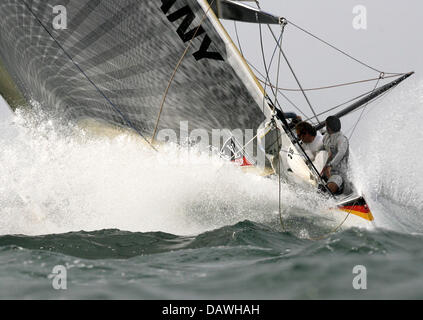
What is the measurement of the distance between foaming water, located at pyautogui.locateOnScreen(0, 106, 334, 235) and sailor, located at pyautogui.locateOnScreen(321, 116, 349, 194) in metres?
0.28

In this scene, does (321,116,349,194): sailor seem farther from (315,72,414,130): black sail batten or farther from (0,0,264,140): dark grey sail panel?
(315,72,414,130): black sail batten

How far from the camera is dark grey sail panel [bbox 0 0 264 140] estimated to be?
5469 millimetres

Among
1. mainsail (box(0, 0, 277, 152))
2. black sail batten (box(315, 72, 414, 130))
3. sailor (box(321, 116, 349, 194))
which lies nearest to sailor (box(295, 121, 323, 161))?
sailor (box(321, 116, 349, 194))

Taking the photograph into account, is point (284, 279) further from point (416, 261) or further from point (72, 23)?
point (72, 23)

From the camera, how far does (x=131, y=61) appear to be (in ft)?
19.2

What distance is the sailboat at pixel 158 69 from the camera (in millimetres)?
5438

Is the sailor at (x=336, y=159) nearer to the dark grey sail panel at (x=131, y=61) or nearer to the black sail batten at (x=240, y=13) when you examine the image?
the dark grey sail panel at (x=131, y=61)

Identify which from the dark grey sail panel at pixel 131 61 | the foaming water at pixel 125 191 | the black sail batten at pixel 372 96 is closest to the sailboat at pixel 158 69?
the dark grey sail panel at pixel 131 61

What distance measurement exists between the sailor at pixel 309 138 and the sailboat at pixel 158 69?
1.01 feet

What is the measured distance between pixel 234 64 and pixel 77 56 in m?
1.84

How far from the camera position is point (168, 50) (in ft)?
18.5

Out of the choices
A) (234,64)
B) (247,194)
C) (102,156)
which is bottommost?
(247,194)

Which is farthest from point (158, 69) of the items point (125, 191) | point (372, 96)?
point (372, 96)
